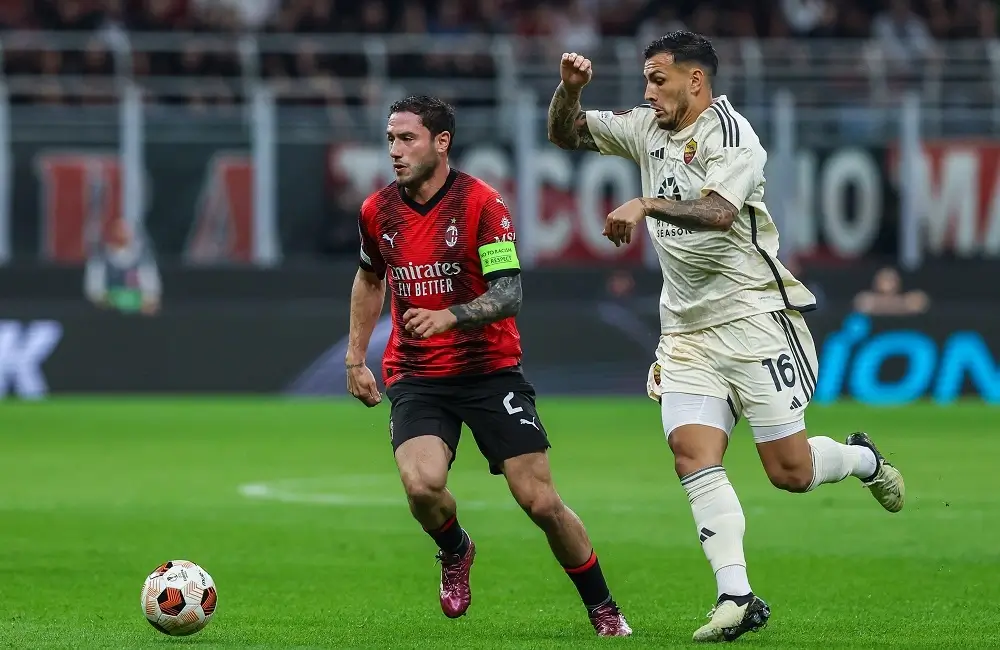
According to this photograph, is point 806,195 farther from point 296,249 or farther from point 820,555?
point 820,555

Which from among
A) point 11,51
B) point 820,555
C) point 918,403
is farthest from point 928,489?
point 11,51

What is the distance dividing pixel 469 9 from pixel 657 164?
19.4 metres

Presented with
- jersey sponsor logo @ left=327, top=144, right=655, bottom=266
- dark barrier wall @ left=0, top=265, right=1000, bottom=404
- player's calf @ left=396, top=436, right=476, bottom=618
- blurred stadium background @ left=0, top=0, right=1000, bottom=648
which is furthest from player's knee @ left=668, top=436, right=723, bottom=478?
jersey sponsor logo @ left=327, top=144, right=655, bottom=266

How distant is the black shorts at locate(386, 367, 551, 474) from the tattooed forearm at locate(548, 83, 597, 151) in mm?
1056

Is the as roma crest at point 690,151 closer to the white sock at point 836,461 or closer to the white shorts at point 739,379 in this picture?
the white shorts at point 739,379

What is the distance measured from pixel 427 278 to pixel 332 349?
1398cm

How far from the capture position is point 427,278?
7391 mm

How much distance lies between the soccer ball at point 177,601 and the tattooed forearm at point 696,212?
89.2 inches

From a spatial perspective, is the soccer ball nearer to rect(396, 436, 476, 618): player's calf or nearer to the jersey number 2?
rect(396, 436, 476, 618): player's calf

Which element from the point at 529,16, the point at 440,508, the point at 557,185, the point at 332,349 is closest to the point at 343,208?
the point at 332,349

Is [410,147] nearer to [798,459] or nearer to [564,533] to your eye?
[564,533]

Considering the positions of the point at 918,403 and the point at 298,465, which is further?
the point at 918,403

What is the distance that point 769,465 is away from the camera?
294 inches

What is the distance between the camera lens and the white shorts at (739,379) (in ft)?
23.9
